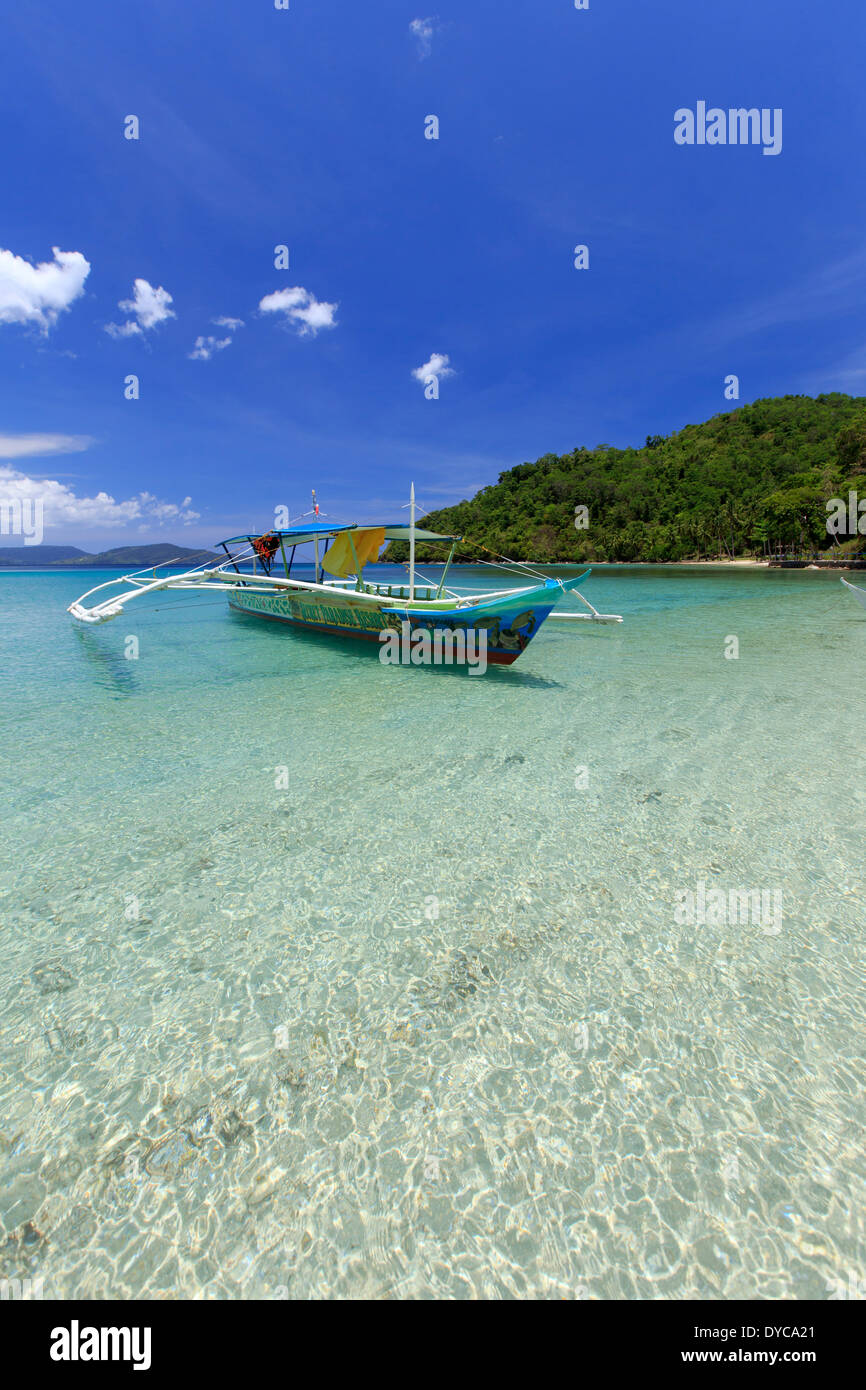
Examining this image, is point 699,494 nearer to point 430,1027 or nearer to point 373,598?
point 373,598

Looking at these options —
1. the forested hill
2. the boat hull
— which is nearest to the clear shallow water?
the boat hull

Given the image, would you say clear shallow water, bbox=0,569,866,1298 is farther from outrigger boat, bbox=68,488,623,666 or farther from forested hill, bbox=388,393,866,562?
forested hill, bbox=388,393,866,562

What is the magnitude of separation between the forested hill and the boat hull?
56240 millimetres

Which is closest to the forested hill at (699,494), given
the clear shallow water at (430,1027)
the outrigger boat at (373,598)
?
the outrigger boat at (373,598)

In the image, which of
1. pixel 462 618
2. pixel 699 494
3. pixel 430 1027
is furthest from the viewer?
pixel 699 494

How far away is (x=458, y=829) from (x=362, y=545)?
9925mm

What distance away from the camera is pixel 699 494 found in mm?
84625

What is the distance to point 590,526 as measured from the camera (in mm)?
91000

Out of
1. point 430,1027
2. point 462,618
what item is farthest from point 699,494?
→ point 430,1027

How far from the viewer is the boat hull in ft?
29.2

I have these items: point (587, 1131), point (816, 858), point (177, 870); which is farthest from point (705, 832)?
point (177, 870)

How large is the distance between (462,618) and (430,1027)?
311 inches

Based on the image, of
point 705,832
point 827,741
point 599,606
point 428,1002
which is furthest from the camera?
point 599,606
